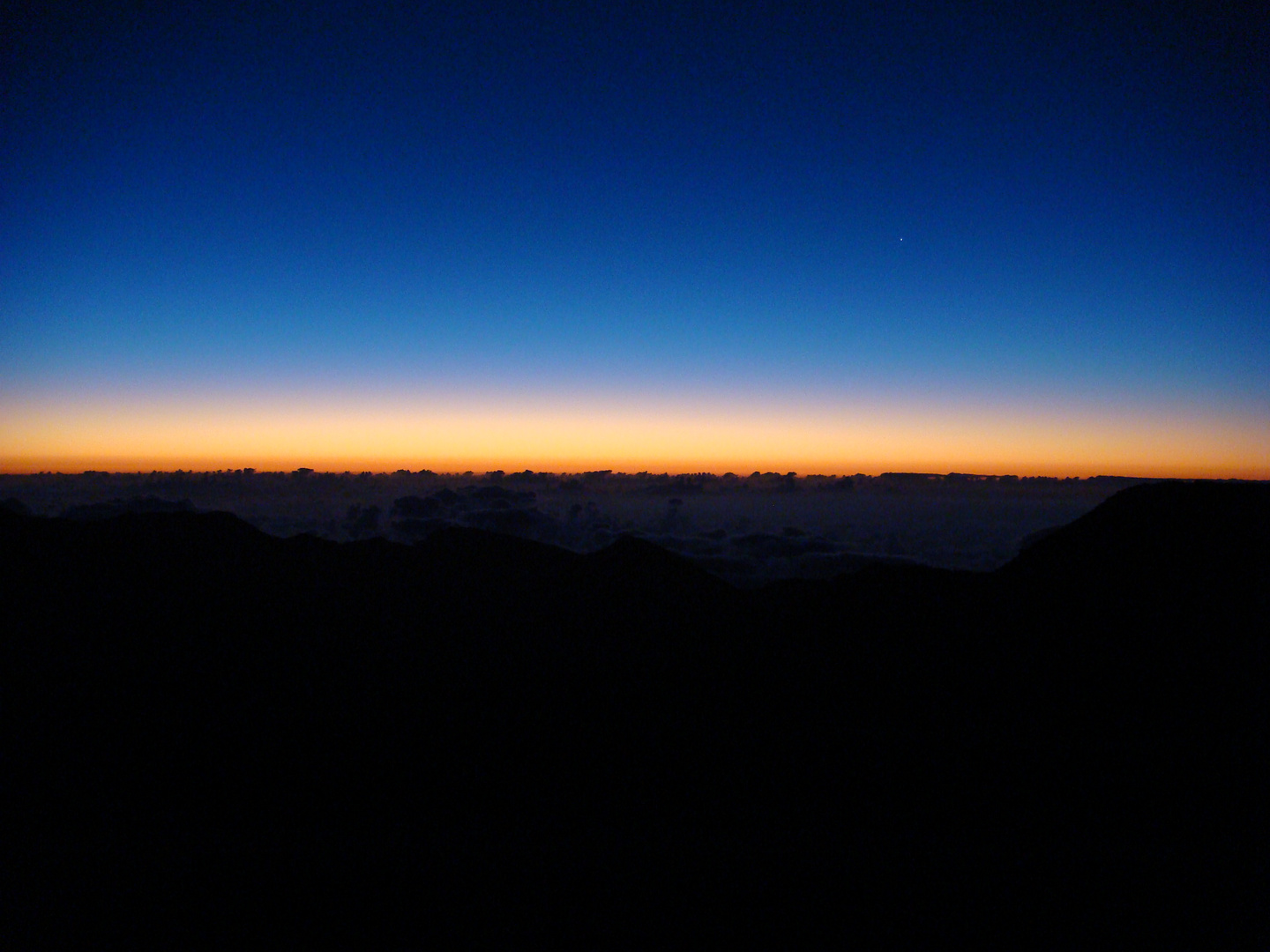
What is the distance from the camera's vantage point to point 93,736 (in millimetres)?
24812

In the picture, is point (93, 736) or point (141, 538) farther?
point (141, 538)

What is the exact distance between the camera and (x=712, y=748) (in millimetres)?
25844

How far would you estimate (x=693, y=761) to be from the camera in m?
24.6

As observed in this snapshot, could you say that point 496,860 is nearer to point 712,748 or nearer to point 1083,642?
point 712,748

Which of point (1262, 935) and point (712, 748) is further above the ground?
point (1262, 935)

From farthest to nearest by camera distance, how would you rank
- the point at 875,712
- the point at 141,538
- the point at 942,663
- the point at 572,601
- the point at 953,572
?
1. the point at 141,538
2. the point at 572,601
3. the point at 953,572
4. the point at 942,663
5. the point at 875,712

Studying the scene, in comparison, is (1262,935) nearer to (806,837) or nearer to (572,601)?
(806,837)

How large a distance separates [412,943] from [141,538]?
6957 centimetres

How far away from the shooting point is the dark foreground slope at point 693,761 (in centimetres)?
1444

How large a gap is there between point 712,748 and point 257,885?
16649 mm

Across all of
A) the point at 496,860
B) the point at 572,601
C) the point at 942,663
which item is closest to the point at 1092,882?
the point at 496,860

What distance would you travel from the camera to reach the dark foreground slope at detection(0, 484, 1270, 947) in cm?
1444

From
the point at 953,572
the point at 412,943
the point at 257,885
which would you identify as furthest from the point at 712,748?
the point at 953,572

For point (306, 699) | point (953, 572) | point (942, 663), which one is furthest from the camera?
point (953, 572)
